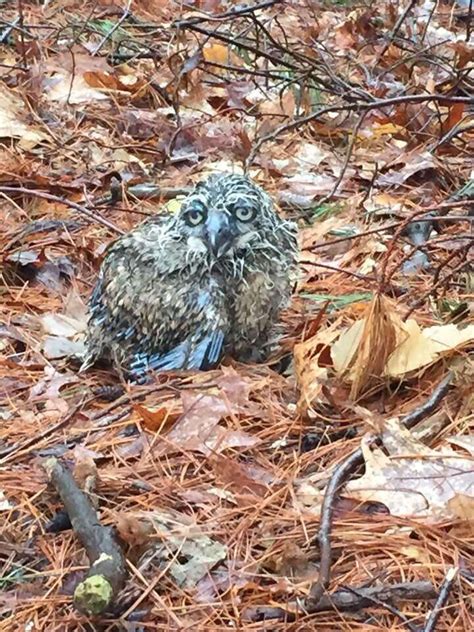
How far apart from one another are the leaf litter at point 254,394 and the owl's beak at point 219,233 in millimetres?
425

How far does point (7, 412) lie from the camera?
11.4ft

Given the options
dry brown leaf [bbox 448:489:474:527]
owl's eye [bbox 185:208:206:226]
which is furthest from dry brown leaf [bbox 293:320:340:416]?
dry brown leaf [bbox 448:489:474:527]

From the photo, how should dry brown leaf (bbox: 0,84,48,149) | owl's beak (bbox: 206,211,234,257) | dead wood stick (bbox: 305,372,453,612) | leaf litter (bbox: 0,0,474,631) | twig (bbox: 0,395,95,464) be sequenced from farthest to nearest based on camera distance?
dry brown leaf (bbox: 0,84,48,149), owl's beak (bbox: 206,211,234,257), twig (bbox: 0,395,95,464), leaf litter (bbox: 0,0,474,631), dead wood stick (bbox: 305,372,453,612)

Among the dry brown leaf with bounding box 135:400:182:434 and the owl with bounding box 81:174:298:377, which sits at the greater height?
the owl with bounding box 81:174:298:377

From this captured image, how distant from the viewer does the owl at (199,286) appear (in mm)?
3635

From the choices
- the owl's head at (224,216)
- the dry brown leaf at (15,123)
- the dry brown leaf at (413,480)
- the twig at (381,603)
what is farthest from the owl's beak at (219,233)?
the dry brown leaf at (15,123)

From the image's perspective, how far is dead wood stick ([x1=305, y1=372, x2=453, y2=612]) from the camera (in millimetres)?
2414

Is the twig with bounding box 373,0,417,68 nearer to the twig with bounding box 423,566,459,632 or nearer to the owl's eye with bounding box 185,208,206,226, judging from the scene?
the owl's eye with bounding box 185,208,206,226

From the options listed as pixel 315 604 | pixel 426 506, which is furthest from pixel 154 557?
pixel 426 506

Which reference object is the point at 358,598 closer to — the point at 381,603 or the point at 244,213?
the point at 381,603

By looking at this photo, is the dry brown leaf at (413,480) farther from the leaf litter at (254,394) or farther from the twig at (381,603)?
the twig at (381,603)

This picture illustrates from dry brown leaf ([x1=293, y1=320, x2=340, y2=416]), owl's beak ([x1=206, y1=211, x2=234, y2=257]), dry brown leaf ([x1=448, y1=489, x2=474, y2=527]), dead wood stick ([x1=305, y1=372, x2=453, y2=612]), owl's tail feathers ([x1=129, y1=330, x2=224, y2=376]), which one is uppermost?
owl's beak ([x1=206, y1=211, x2=234, y2=257])

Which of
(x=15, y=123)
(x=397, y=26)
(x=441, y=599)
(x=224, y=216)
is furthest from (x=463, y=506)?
(x=15, y=123)

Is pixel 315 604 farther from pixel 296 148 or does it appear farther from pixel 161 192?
pixel 296 148
